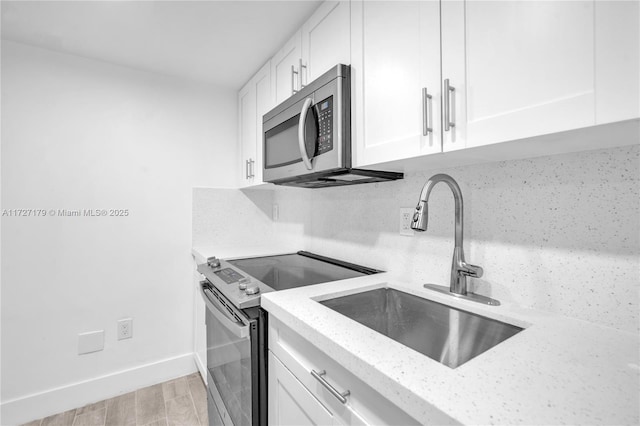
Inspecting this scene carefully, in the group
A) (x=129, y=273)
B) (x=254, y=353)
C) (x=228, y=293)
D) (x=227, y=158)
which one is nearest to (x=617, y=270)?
(x=254, y=353)

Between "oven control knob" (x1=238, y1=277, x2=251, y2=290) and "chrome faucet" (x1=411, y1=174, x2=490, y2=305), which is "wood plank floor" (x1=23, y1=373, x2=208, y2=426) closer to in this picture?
"oven control knob" (x1=238, y1=277, x2=251, y2=290)

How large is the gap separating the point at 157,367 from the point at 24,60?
2.11m

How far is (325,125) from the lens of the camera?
1198 millimetres

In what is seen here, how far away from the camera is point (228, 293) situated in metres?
1.15

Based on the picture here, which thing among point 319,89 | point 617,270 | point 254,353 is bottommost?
point 254,353

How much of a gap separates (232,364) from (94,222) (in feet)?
4.66

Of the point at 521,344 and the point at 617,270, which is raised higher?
the point at 617,270

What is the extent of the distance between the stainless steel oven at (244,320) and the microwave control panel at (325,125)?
579 mm

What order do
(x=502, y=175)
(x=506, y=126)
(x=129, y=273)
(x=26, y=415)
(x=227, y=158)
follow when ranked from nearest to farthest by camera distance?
(x=506, y=126), (x=502, y=175), (x=26, y=415), (x=129, y=273), (x=227, y=158)

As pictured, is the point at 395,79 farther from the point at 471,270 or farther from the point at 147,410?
the point at 147,410

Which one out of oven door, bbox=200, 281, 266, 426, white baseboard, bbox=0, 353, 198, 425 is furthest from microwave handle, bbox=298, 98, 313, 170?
white baseboard, bbox=0, 353, 198, 425

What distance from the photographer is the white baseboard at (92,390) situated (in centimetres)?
169

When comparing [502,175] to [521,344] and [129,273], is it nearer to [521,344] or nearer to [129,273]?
[521,344]

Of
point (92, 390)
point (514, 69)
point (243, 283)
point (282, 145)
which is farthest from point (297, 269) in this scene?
point (92, 390)
